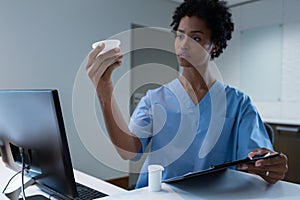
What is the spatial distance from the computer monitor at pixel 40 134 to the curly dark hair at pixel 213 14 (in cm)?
62

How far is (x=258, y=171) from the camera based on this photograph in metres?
0.79

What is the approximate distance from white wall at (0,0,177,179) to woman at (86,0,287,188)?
4.21 feet

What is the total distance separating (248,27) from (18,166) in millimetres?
3148

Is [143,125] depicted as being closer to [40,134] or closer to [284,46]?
[40,134]

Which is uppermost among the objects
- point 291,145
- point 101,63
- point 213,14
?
point 213,14

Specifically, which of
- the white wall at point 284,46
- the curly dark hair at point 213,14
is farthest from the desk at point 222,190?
the white wall at point 284,46

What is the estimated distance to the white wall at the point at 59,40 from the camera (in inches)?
91.8

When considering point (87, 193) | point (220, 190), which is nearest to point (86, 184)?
point (87, 193)

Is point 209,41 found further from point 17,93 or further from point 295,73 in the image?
point 295,73

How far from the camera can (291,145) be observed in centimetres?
269

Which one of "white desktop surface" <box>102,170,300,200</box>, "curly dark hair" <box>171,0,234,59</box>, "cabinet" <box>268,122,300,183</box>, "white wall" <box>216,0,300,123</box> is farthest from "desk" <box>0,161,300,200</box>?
"white wall" <box>216,0,300,123</box>

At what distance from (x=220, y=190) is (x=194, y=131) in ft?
0.91

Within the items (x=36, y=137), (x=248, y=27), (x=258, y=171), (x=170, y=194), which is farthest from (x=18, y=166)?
(x=248, y=27)

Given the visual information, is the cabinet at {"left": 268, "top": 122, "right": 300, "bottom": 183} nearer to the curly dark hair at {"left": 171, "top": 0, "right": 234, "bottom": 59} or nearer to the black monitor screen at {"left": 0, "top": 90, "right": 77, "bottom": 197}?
the curly dark hair at {"left": 171, "top": 0, "right": 234, "bottom": 59}
